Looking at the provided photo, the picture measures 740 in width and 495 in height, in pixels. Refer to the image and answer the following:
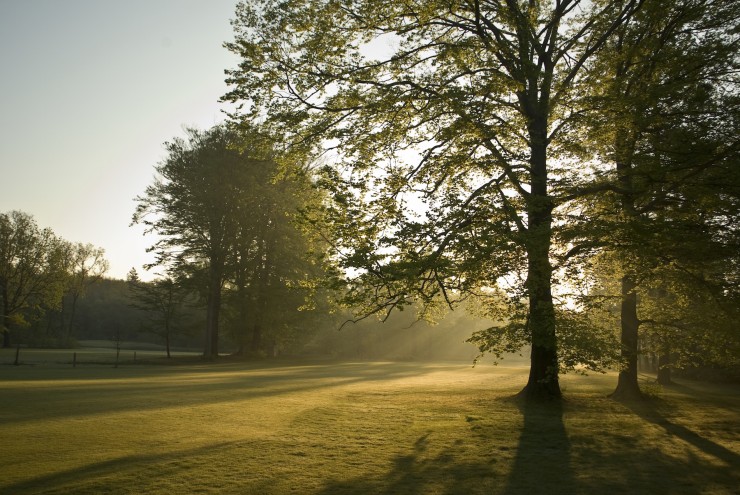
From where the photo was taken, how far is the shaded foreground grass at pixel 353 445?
25.8 ft

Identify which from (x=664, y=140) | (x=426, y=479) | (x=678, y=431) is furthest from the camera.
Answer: (x=664, y=140)

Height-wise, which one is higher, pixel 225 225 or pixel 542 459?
pixel 225 225

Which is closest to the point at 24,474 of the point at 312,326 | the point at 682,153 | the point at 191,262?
the point at 682,153

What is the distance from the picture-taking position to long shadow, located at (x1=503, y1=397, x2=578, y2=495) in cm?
796

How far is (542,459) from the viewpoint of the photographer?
384 inches

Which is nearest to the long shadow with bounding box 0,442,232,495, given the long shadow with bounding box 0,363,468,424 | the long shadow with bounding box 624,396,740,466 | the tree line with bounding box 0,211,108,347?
the long shadow with bounding box 0,363,468,424

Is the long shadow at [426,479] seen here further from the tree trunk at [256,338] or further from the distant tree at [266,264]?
the tree trunk at [256,338]

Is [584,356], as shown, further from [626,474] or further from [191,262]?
[191,262]

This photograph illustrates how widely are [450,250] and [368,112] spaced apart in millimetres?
4860

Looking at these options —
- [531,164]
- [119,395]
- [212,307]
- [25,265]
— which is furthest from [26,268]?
[531,164]

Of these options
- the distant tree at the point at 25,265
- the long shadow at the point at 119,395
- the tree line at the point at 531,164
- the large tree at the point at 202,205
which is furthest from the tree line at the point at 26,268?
the tree line at the point at 531,164

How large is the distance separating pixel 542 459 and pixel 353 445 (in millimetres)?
3678

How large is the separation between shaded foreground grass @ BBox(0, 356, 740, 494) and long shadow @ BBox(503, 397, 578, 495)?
0.04m

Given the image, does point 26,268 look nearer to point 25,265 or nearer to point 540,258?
point 25,265
